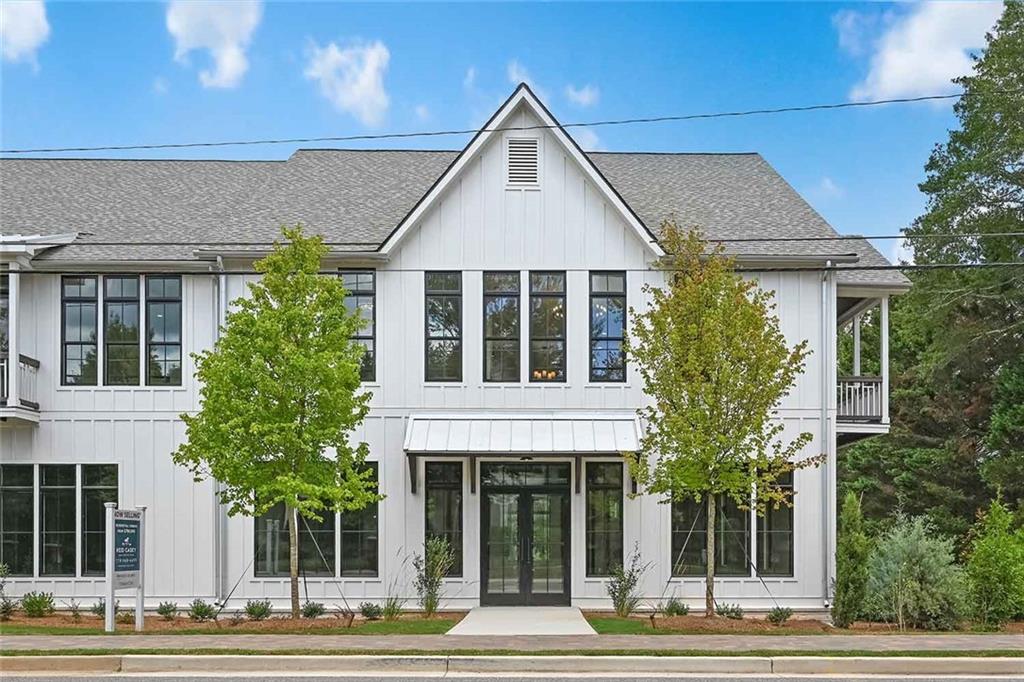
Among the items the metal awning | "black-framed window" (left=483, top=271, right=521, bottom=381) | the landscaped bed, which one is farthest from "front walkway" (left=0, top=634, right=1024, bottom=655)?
"black-framed window" (left=483, top=271, right=521, bottom=381)

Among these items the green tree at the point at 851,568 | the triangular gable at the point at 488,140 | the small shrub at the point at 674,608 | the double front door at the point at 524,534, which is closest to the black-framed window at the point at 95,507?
the triangular gable at the point at 488,140

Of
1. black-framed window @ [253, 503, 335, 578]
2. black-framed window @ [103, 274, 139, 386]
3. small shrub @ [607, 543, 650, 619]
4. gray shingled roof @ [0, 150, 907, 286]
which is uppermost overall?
gray shingled roof @ [0, 150, 907, 286]

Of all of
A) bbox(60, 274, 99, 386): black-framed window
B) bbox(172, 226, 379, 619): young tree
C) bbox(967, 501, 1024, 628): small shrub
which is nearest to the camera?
bbox(172, 226, 379, 619): young tree

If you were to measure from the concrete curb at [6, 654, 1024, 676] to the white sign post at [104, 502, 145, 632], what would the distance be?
11.6 ft

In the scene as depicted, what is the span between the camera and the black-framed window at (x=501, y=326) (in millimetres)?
22844

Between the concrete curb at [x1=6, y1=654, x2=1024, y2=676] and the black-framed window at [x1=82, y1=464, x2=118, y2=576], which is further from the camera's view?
the black-framed window at [x1=82, y1=464, x2=118, y2=576]

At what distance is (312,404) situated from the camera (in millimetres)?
19250

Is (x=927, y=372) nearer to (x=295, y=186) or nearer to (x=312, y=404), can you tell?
(x=295, y=186)

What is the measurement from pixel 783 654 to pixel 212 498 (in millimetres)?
12206

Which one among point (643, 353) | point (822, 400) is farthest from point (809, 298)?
point (643, 353)

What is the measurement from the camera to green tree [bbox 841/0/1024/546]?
3112cm

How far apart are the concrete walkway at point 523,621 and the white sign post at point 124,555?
17.4ft

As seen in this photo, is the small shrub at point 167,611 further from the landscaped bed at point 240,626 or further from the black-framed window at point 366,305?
the black-framed window at point 366,305

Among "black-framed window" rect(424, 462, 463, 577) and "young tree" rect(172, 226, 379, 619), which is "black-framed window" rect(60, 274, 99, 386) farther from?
"black-framed window" rect(424, 462, 463, 577)
